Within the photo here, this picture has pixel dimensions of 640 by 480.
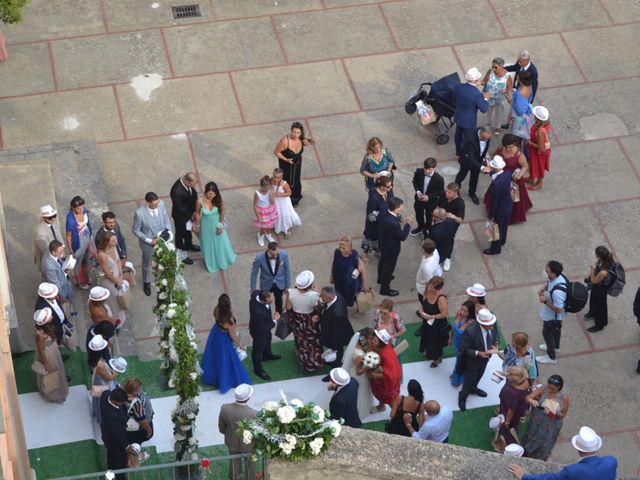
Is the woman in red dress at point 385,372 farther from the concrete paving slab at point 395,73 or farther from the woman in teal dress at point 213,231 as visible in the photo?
the concrete paving slab at point 395,73

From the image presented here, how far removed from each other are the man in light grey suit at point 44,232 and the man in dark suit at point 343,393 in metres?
4.09

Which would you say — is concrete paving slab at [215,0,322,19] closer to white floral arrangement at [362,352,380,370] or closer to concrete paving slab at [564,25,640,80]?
concrete paving slab at [564,25,640,80]

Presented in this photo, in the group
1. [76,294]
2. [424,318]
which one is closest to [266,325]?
[424,318]

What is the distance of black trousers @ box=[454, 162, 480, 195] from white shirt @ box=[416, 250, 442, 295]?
2.36 meters

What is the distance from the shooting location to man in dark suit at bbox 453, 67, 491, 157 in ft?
55.6

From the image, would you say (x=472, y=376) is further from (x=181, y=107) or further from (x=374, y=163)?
(x=181, y=107)

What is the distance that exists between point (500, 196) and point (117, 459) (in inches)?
254

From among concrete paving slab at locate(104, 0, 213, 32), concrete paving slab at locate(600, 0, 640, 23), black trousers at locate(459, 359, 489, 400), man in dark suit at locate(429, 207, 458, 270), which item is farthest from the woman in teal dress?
concrete paving slab at locate(600, 0, 640, 23)

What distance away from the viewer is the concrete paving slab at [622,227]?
1619cm

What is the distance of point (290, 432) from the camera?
31.0ft

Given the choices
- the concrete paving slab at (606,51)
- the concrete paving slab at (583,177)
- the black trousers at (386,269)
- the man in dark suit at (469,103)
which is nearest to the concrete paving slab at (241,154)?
the man in dark suit at (469,103)

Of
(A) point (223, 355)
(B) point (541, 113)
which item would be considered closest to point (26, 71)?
(A) point (223, 355)

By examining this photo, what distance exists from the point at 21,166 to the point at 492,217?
662 cm

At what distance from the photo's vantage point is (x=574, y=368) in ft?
48.0
